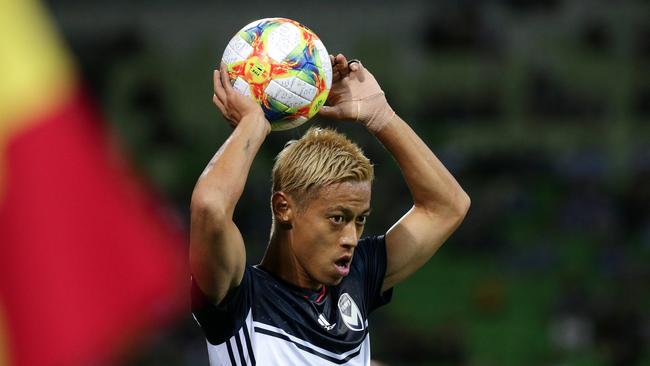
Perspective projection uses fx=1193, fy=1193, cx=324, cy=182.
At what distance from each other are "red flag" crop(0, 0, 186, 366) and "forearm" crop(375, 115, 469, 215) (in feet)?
6.94

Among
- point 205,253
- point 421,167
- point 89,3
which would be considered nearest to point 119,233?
point 205,253

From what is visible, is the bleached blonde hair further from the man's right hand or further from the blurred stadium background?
the blurred stadium background

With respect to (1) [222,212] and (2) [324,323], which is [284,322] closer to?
(2) [324,323]

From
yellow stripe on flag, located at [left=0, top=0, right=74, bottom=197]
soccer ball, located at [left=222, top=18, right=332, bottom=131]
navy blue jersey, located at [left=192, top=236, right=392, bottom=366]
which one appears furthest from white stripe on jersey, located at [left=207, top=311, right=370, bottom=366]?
yellow stripe on flag, located at [left=0, top=0, right=74, bottom=197]

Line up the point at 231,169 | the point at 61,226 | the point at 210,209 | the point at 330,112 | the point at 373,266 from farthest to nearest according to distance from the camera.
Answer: the point at 373,266 < the point at 330,112 < the point at 231,169 < the point at 210,209 < the point at 61,226

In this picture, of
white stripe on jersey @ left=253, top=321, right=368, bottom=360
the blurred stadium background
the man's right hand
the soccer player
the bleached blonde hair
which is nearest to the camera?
the soccer player

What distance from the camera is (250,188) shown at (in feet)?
50.5

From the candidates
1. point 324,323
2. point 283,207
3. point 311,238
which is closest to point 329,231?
point 311,238

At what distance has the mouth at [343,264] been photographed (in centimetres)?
444

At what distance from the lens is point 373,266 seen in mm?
4828

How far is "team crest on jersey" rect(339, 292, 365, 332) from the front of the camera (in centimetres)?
456

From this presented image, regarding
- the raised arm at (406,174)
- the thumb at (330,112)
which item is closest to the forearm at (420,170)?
the raised arm at (406,174)

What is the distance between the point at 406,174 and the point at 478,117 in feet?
38.3

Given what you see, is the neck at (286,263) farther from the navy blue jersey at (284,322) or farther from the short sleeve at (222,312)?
the short sleeve at (222,312)
